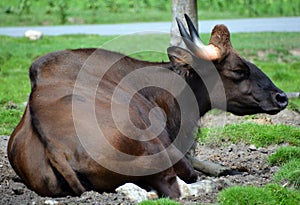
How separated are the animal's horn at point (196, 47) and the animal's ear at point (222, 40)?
0.14ft

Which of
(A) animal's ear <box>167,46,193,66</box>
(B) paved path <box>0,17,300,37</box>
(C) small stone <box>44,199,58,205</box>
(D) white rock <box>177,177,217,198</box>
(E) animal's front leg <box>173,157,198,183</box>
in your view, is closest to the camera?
(C) small stone <box>44,199,58,205</box>

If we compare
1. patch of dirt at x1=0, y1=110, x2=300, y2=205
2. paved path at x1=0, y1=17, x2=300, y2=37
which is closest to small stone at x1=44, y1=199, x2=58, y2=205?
patch of dirt at x1=0, y1=110, x2=300, y2=205

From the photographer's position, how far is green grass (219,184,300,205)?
5423 millimetres

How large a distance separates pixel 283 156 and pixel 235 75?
1.13m

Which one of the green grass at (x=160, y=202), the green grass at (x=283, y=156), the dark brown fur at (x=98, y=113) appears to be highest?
the dark brown fur at (x=98, y=113)

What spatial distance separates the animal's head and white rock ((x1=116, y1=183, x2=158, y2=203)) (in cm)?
148

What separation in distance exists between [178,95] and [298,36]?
1201 cm

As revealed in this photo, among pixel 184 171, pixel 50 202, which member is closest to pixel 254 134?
pixel 184 171

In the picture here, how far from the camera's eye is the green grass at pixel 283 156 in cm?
719

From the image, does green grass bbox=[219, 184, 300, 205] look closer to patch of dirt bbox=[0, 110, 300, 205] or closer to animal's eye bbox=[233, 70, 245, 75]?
patch of dirt bbox=[0, 110, 300, 205]

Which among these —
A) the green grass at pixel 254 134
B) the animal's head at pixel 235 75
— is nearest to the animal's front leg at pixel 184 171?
the animal's head at pixel 235 75

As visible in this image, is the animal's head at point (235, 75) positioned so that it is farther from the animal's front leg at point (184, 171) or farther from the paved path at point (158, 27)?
the paved path at point (158, 27)

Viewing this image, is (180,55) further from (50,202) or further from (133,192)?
(50,202)

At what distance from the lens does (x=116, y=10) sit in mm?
27094
